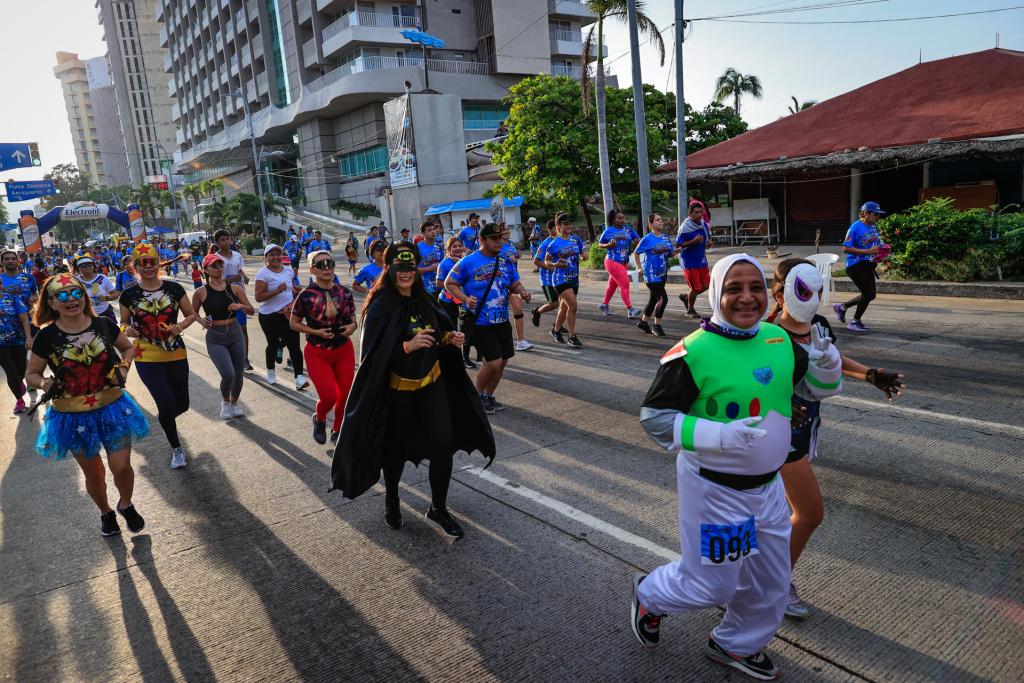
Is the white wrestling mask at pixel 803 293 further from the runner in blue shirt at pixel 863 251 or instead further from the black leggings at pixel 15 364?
the black leggings at pixel 15 364

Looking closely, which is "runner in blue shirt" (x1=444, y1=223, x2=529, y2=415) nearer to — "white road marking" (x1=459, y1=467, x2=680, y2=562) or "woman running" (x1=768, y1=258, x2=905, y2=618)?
"white road marking" (x1=459, y1=467, x2=680, y2=562)

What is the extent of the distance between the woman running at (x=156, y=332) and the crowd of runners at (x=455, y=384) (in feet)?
0.04

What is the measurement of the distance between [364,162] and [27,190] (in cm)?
2322

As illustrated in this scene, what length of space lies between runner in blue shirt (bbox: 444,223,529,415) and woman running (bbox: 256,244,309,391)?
272cm

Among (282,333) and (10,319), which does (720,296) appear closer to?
(282,333)

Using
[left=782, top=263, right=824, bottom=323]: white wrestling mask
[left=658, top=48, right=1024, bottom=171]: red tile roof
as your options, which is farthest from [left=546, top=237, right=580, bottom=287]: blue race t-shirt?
[left=658, top=48, right=1024, bottom=171]: red tile roof

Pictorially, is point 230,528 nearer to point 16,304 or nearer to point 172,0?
point 16,304

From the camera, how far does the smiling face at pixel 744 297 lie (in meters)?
2.72

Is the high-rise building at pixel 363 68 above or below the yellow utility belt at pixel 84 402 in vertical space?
above

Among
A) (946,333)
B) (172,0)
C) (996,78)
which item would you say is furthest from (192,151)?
(946,333)

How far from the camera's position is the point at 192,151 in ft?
295

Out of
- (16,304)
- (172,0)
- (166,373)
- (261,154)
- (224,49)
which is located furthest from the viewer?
(172,0)

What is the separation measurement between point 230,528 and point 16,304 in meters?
5.76

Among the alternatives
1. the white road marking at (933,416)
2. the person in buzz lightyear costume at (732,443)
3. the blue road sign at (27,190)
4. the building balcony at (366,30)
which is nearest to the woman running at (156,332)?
the person in buzz lightyear costume at (732,443)
